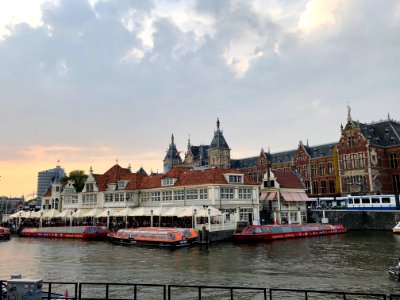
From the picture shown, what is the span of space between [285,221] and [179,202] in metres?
23.7

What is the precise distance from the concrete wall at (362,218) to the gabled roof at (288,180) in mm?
8743

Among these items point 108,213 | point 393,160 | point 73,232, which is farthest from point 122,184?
point 393,160

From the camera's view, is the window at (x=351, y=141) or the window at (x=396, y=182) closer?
the window at (x=396, y=182)

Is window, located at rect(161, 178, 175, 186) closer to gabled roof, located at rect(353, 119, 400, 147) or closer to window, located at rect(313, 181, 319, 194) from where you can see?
gabled roof, located at rect(353, 119, 400, 147)

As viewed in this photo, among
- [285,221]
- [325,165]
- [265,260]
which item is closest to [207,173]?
[285,221]

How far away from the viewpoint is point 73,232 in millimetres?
68375

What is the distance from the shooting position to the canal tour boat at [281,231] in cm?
5791

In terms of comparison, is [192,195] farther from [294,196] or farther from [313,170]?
[313,170]

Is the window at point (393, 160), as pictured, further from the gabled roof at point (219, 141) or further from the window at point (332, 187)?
the gabled roof at point (219, 141)

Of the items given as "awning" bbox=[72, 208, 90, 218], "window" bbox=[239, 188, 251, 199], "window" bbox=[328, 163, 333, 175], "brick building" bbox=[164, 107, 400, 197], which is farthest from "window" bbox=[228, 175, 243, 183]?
"window" bbox=[328, 163, 333, 175]

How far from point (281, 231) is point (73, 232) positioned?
122 ft

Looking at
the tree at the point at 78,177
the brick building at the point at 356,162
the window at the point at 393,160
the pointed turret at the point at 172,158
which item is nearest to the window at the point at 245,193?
the brick building at the point at 356,162

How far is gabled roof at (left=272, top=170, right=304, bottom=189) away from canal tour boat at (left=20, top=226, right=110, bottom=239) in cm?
3647

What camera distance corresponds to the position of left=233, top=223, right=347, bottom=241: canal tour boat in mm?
57906
